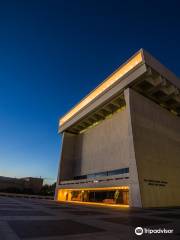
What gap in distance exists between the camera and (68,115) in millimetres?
49375

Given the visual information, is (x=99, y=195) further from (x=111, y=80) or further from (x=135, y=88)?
(x=111, y=80)

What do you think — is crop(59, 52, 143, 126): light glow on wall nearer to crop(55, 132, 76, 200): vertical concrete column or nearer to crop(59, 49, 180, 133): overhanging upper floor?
crop(59, 49, 180, 133): overhanging upper floor

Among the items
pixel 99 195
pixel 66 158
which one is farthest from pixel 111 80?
pixel 66 158

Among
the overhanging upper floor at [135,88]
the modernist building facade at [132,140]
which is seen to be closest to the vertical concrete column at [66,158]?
the modernist building facade at [132,140]

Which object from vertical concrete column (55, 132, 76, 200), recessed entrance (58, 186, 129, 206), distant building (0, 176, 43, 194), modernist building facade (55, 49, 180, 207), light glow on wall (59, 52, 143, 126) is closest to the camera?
modernist building facade (55, 49, 180, 207)

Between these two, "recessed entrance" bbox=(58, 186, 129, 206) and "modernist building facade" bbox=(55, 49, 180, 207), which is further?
"recessed entrance" bbox=(58, 186, 129, 206)

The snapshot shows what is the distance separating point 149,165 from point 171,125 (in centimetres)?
1214

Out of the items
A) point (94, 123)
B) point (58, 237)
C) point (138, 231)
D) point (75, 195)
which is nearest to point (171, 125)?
point (94, 123)

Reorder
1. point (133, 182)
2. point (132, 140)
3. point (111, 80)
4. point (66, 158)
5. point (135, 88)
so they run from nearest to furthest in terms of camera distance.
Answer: point (133, 182), point (132, 140), point (135, 88), point (111, 80), point (66, 158)

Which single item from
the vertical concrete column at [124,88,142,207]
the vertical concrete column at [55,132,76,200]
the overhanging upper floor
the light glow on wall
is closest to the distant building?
the vertical concrete column at [55,132,76,200]

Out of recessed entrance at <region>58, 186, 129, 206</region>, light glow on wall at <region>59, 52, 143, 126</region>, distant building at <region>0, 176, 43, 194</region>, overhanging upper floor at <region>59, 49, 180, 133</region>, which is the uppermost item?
light glow on wall at <region>59, 52, 143, 126</region>

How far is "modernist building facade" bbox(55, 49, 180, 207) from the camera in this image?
24906 millimetres

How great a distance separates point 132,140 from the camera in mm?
25203

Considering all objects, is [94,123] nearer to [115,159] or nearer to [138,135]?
[115,159]
